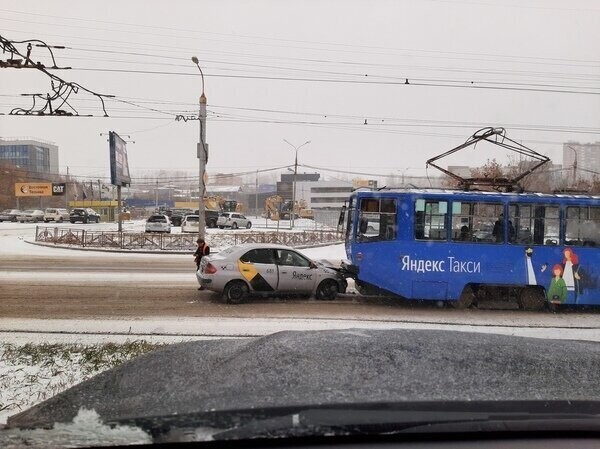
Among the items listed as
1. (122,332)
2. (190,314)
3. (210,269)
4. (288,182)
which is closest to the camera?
(122,332)

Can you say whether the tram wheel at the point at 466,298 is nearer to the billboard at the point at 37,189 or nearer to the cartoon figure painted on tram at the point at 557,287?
the cartoon figure painted on tram at the point at 557,287

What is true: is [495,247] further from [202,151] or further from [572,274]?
[202,151]

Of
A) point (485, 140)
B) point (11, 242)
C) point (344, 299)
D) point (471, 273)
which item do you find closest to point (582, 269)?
point (471, 273)

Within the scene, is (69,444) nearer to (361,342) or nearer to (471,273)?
(361,342)

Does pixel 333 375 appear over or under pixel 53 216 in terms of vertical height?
over

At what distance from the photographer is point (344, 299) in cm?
1330

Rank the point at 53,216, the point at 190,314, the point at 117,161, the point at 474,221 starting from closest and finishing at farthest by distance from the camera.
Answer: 1. the point at 190,314
2. the point at 474,221
3. the point at 117,161
4. the point at 53,216

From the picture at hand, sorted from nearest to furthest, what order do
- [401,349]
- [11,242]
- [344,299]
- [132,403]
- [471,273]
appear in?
[132,403] → [401,349] → [471,273] → [344,299] → [11,242]

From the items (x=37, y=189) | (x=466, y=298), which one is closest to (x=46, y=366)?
(x=466, y=298)

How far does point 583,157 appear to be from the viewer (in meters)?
33.3

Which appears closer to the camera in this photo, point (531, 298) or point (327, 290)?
point (531, 298)

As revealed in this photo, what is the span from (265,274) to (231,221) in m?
38.3

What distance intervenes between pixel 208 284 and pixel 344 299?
11.9 ft

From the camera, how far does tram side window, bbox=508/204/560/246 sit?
39.3ft
